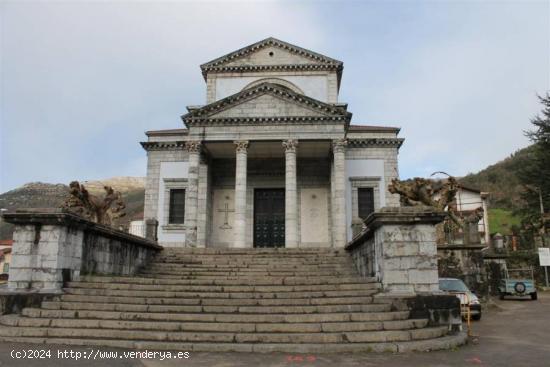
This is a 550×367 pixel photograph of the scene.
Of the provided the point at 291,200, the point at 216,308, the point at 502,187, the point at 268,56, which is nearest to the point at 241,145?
the point at 291,200

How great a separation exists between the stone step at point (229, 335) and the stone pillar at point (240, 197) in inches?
513

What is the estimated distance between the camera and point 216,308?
9508 mm

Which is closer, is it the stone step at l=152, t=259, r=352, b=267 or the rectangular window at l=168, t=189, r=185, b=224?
the stone step at l=152, t=259, r=352, b=267

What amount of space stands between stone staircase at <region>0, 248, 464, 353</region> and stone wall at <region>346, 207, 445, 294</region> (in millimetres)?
587

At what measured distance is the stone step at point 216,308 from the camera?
30.7ft

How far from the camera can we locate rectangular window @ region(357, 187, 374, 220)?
2612cm

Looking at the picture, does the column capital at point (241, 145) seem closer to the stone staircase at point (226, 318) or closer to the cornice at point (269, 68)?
the cornice at point (269, 68)

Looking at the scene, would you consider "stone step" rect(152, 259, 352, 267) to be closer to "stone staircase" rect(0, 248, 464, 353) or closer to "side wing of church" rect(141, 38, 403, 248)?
"stone staircase" rect(0, 248, 464, 353)

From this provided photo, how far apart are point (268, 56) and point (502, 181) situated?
205ft

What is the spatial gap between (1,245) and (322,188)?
47.6m

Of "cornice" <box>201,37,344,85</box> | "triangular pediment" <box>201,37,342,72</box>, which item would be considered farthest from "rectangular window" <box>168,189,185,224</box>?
"triangular pediment" <box>201,37,342,72</box>

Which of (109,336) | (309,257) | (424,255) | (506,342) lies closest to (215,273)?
(309,257)

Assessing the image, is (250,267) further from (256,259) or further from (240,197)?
(240,197)

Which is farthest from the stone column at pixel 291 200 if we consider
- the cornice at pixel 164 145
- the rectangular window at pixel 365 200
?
the cornice at pixel 164 145
